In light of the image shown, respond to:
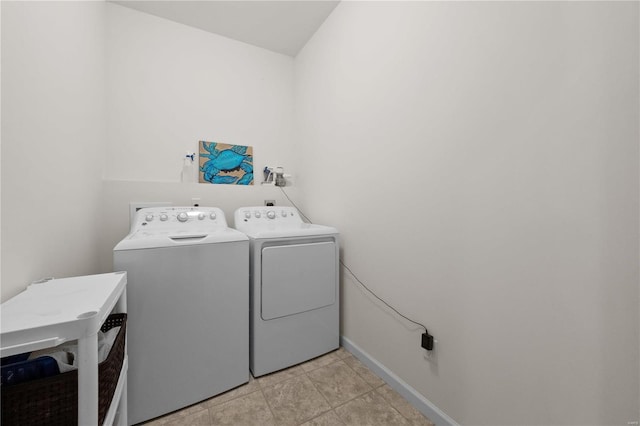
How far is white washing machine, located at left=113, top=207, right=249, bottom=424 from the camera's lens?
3.79 ft

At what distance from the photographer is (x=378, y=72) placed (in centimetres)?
150

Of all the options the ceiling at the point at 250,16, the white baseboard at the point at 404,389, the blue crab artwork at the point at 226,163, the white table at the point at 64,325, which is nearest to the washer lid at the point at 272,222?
the blue crab artwork at the point at 226,163

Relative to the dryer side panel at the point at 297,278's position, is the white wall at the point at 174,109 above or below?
above

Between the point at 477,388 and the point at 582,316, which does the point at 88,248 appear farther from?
the point at 582,316

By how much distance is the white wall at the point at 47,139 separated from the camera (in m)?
0.76

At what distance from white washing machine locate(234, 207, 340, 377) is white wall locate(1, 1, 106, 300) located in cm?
86

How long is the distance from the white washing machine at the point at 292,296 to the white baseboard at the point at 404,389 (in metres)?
0.20

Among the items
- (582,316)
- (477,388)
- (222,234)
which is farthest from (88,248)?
(582,316)

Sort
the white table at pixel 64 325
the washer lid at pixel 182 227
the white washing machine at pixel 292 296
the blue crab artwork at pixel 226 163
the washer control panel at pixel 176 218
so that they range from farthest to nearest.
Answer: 1. the blue crab artwork at pixel 226 163
2. the washer control panel at pixel 176 218
3. the white washing machine at pixel 292 296
4. the washer lid at pixel 182 227
5. the white table at pixel 64 325

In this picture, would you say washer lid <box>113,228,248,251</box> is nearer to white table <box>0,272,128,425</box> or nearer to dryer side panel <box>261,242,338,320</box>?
dryer side panel <box>261,242,338,320</box>

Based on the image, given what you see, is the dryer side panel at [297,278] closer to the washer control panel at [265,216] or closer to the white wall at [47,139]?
the washer control panel at [265,216]

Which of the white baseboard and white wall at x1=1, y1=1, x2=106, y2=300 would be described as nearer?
white wall at x1=1, y1=1, x2=106, y2=300

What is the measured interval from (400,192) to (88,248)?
74.9 inches

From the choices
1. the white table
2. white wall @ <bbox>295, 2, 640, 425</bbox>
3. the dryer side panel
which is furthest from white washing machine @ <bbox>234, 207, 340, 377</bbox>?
the white table
